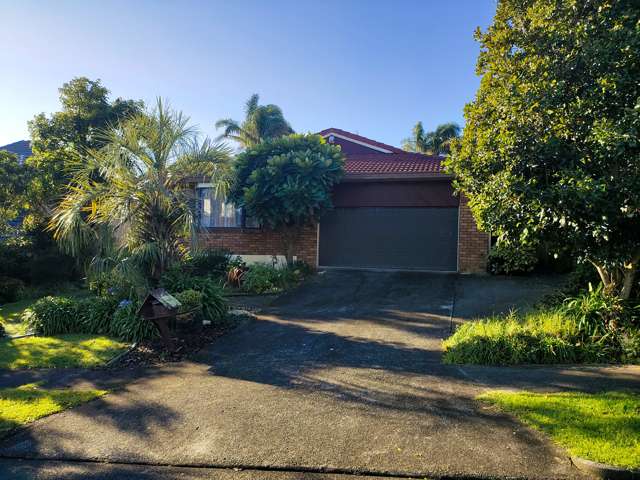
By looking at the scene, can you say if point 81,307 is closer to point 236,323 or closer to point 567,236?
point 236,323

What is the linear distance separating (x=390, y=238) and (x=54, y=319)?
30.2ft

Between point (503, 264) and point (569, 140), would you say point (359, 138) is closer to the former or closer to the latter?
point (503, 264)

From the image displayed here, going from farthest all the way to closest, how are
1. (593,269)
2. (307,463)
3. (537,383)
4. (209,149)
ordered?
(209,149) → (593,269) → (537,383) → (307,463)

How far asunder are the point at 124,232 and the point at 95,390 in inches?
134

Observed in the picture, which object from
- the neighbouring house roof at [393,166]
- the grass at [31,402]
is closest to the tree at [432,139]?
the neighbouring house roof at [393,166]

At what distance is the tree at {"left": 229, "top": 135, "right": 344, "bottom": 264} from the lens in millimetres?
11906

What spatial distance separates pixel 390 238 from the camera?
13.5 meters

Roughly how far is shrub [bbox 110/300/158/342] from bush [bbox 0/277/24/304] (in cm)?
657

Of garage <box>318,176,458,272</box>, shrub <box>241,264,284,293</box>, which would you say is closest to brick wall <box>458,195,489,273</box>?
garage <box>318,176,458,272</box>

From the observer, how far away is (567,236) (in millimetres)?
5367

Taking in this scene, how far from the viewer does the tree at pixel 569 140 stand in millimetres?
4914

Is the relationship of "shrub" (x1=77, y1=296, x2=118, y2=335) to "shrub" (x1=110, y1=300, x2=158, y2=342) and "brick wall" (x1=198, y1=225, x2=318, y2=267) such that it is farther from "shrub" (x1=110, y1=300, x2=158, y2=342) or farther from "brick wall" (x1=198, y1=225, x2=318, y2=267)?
"brick wall" (x1=198, y1=225, x2=318, y2=267)

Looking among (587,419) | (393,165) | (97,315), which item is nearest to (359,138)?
(393,165)

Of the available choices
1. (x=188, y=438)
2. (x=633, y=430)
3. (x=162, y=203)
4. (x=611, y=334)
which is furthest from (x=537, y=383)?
(x=162, y=203)
